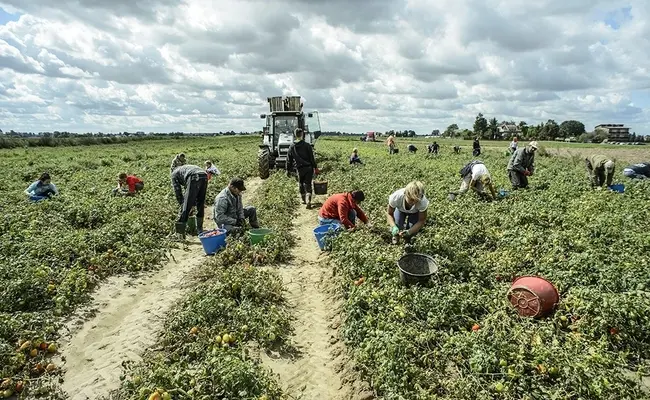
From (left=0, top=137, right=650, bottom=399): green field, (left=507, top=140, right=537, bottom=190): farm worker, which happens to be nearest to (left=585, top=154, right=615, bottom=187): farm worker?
(left=507, top=140, right=537, bottom=190): farm worker

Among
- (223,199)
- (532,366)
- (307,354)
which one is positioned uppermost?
(223,199)

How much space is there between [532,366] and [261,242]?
16.0ft

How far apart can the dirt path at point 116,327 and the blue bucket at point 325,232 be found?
229cm

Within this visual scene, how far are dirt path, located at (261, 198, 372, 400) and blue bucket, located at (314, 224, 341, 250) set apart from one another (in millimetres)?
306

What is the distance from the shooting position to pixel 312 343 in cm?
474

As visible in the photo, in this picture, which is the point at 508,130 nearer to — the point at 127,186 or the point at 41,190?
the point at 127,186

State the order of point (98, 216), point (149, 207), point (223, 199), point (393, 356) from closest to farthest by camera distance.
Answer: point (393, 356), point (223, 199), point (98, 216), point (149, 207)

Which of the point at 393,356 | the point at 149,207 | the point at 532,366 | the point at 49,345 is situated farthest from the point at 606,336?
the point at 149,207

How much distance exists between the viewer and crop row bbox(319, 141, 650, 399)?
360 centimetres

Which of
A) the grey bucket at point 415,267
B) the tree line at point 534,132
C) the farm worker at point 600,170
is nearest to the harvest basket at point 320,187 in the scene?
the grey bucket at point 415,267

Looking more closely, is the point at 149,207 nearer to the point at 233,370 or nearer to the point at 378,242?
the point at 378,242

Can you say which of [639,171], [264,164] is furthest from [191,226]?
[639,171]

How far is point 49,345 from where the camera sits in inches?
175

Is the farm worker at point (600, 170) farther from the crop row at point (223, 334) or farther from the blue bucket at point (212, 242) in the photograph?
the blue bucket at point (212, 242)
